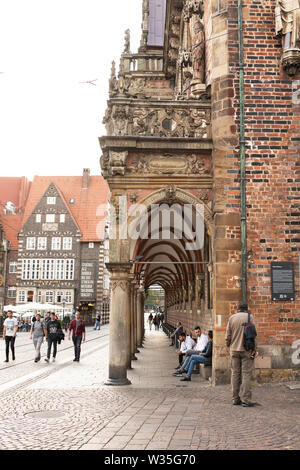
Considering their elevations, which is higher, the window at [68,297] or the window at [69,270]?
the window at [69,270]

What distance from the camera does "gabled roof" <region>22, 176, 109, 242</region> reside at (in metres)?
60.2

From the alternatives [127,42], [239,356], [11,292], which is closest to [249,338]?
[239,356]

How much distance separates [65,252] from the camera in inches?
2335

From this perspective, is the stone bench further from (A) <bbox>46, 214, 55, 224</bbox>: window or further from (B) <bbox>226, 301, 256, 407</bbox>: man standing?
(A) <bbox>46, 214, 55, 224</bbox>: window

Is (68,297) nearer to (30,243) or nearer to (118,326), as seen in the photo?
(30,243)

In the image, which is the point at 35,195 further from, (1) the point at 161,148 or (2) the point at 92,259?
(1) the point at 161,148

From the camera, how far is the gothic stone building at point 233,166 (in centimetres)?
1069

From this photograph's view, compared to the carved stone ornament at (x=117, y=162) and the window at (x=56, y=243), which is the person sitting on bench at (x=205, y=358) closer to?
the carved stone ornament at (x=117, y=162)

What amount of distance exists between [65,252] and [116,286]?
49300mm

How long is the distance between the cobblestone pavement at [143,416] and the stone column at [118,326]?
39 cm

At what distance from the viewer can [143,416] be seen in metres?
7.26

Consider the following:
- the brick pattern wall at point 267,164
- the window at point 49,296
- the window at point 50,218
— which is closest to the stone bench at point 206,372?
the brick pattern wall at point 267,164

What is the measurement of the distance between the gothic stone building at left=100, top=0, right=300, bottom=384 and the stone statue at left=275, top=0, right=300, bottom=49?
23 mm
